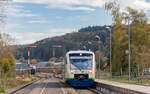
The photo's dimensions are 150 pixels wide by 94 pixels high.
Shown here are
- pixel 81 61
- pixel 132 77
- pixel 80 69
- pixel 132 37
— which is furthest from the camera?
pixel 132 37

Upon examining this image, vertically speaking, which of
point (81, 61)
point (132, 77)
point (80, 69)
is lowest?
point (132, 77)

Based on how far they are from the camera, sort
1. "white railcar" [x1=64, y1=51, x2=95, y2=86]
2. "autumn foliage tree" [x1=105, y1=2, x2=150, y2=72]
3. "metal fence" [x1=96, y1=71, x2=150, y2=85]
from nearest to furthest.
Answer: "white railcar" [x1=64, y1=51, x2=95, y2=86] → "metal fence" [x1=96, y1=71, x2=150, y2=85] → "autumn foliage tree" [x1=105, y1=2, x2=150, y2=72]

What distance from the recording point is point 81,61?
31.5 metres

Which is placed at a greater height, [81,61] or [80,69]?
[81,61]

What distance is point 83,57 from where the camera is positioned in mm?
31797

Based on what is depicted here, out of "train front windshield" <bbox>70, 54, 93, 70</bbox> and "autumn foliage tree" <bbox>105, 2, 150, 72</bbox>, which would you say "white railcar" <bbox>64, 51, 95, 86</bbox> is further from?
"autumn foliage tree" <bbox>105, 2, 150, 72</bbox>

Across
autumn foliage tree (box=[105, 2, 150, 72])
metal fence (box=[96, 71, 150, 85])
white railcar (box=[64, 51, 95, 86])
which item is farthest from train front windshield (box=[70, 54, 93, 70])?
autumn foliage tree (box=[105, 2, 150, 72])

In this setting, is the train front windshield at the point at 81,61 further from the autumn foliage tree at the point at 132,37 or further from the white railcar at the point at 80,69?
the autumn foliage tree at the point at 132,37

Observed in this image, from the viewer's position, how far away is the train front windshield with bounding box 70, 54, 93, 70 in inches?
1223

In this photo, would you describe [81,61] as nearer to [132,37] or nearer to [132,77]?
[132,77]

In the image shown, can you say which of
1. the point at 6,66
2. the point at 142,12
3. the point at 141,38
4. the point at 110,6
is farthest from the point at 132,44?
the point at 6,66

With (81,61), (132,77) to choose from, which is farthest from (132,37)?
(81,61)

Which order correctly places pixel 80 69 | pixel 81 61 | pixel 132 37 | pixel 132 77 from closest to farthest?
pixel 80 69, pixel 81 61, pixel 132 77, pixel 132 37

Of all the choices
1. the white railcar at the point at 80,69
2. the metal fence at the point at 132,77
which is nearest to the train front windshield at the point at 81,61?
the white railcar at the point at 80,69
